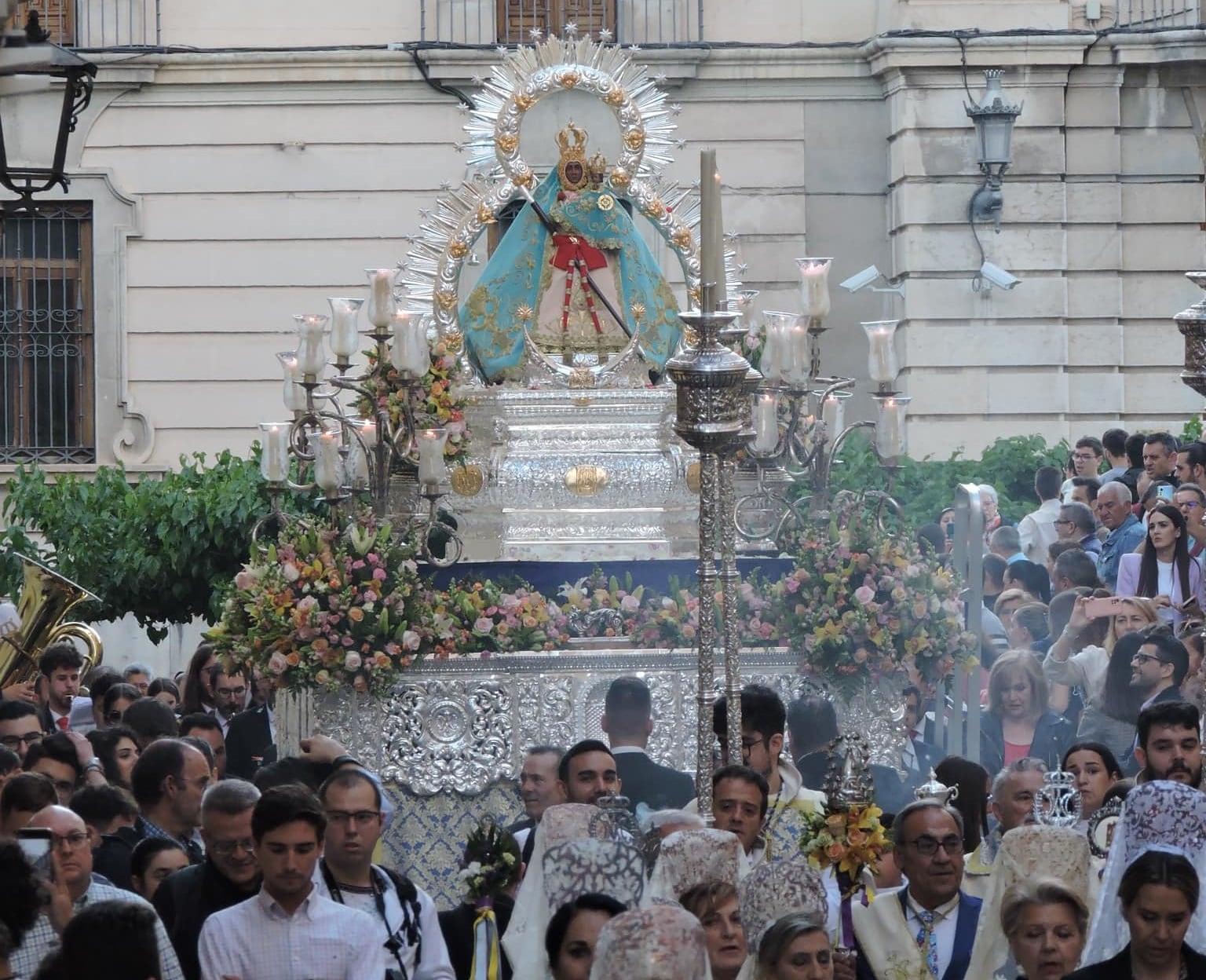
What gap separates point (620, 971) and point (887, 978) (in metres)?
1.24

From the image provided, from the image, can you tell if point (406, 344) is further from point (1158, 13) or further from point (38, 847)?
point (1158, 13)

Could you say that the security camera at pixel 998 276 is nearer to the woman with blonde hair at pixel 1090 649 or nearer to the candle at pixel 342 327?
the woman with blonde hair at pixel 1090 649

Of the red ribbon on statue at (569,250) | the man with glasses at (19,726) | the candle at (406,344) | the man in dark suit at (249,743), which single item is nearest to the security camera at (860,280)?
the red ribbon on statue at (569,250)

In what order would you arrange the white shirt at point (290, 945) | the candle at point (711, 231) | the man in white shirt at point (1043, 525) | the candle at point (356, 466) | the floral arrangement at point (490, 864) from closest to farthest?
the white shirt at point (290, 945) < the floral arrangement at point (490, 864) < the candle at point (711, 231) < the candle at point (356, 466) < the man in white shirt at point (1043, 525)

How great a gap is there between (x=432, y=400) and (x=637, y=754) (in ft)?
10.1

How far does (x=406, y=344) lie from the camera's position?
36.1 ft

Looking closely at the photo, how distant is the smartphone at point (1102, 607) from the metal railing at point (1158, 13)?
8.25 metres

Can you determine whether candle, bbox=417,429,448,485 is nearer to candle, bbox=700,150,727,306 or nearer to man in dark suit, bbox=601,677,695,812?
man in dark suit, bbox=601,677,695,812

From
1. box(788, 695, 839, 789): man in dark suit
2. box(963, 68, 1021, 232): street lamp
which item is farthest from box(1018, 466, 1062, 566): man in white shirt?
box(963, 68, 1021, 232): street lamp

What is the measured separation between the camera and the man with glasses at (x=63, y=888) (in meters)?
5.84

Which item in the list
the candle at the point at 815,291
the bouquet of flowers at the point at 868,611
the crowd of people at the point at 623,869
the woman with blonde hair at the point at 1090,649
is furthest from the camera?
the candle at the point at 815,291

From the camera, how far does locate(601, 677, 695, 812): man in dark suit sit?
895 centimetres

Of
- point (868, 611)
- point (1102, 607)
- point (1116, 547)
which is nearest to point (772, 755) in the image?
point (868, 611)

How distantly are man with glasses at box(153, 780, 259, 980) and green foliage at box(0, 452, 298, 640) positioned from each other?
7008 mm
